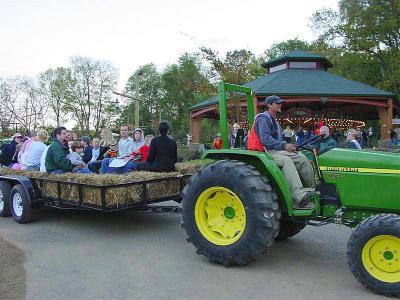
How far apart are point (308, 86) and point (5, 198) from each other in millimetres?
17754

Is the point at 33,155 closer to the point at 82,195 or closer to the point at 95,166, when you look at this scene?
the point at 95,166

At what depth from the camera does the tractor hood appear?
14.6ft

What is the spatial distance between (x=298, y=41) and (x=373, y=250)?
62.9m

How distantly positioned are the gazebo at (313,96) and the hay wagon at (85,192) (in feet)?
47.6

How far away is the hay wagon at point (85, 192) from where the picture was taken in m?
6.23

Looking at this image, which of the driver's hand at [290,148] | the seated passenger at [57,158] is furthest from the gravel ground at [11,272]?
the driver's hand at [290,148]

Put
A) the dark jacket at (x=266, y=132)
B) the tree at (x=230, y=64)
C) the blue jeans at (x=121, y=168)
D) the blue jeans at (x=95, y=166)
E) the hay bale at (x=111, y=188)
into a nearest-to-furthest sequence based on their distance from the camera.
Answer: the dark jacket at (x=266, y=132)
the hay bale at (x=111, y=188)
the blue jeans at (x=121, y=168)
the blue jeans at (x=95, y=166)
the tree at (x=230, y=64)

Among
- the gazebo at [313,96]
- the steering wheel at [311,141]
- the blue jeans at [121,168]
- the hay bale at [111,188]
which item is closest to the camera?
the steering wheel at [311,141]

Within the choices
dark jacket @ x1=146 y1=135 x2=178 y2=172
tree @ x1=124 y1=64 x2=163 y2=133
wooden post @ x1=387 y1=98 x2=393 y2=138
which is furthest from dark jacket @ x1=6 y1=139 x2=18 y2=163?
tree @ x1=124 y1=64 x2=163 y2=133

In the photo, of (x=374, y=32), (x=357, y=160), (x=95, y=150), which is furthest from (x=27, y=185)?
(x=374, y=32)

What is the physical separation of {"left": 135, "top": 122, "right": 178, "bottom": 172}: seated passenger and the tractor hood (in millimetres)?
3064

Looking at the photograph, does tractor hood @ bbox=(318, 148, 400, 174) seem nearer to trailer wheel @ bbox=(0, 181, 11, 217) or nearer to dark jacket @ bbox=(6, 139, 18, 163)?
trailer wheel @ bbox=(0, 181, 11, 217)

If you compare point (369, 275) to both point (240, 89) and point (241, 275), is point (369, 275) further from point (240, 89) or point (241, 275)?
point (240, 89)

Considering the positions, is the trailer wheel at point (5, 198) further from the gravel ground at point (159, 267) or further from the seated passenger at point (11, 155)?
the seated passenger at point (11, 155)
